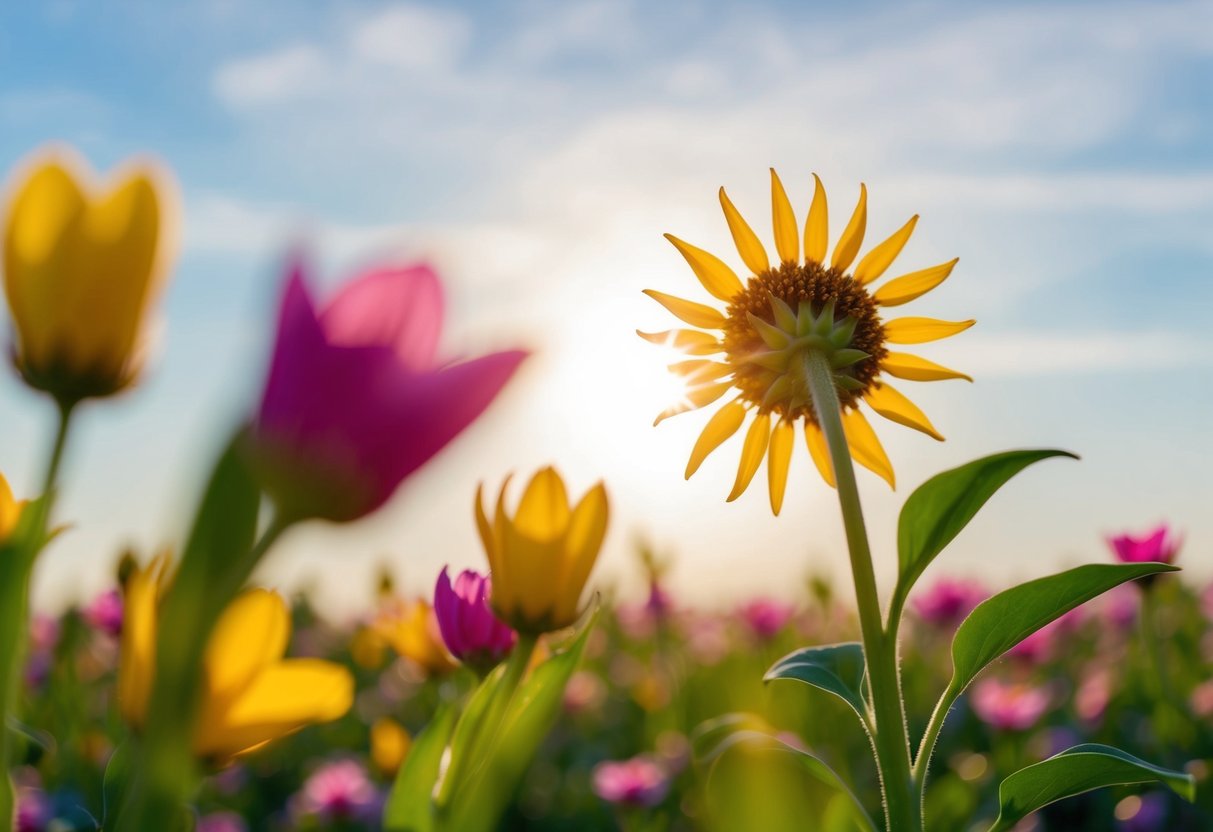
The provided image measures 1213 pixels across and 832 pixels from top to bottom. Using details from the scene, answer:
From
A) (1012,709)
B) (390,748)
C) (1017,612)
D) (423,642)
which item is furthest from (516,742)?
(1012,709)

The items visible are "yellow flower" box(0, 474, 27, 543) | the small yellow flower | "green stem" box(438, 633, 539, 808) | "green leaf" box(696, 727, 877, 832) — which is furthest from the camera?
the small yellow flower

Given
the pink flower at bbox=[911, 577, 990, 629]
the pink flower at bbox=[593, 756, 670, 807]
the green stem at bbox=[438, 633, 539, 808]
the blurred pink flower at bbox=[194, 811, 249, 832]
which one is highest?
the green stem at bbox=[438, 633, 539, 808]

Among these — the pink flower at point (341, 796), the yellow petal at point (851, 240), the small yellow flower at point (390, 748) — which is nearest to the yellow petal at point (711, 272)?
the yellow petal at point (851, 240)

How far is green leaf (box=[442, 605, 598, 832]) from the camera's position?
722 mm

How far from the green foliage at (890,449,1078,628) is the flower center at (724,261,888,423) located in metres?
0.20

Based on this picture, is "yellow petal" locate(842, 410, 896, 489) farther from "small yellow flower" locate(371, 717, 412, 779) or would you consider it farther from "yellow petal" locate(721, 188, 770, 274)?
"small yellow flower" locate(371, 717, 412, 779)

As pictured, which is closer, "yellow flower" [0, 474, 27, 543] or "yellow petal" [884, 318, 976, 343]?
"yellow flower" [0, 474, 27, 543]

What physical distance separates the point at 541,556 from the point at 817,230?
61 centimetres

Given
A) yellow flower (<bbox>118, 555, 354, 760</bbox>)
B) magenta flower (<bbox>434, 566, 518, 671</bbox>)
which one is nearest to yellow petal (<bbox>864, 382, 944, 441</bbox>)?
magenta flower (<bbox>434, 566, 518, 671</bbox>)

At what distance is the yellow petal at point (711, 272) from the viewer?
1.33 meters

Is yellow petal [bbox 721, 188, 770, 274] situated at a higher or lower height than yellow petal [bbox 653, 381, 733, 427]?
higher

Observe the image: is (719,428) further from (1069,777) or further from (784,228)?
(1069,777)

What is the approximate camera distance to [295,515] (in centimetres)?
60

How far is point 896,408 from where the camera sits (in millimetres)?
1368
